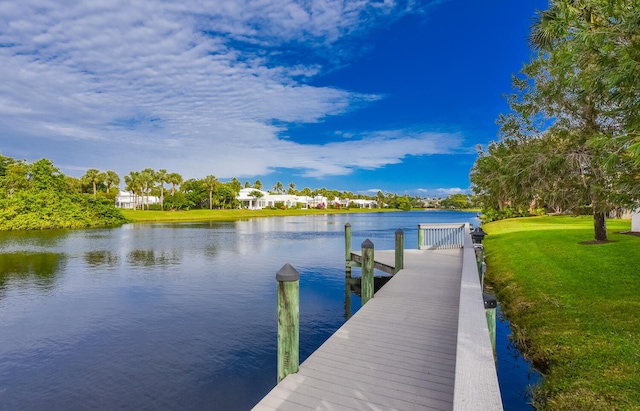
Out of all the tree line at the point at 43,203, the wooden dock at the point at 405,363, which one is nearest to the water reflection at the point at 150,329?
the wooden dock at the point at 405,363

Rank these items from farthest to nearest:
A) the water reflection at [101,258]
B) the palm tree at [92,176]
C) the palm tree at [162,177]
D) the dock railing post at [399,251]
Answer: the palm tree at [162,177], the palm tree at [92,176], the water reflection at [101,258], the dock railing post at [399,251]

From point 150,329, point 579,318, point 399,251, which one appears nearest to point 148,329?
point 150,329

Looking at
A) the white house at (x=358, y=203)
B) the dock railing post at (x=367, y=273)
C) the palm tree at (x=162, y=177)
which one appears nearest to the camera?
the dock railing post at (x=367, y=273)

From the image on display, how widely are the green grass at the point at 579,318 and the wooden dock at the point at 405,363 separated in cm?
185

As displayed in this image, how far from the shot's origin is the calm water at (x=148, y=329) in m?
7.10

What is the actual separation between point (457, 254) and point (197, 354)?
1111 cm

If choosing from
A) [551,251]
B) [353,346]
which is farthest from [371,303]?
[551,251]

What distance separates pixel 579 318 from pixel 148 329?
433 inches

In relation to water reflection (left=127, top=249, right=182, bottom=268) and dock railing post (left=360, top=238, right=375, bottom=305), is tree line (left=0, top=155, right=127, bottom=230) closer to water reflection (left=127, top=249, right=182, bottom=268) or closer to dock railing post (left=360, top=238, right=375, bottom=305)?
water reflection (left=127, top=249, right=182, bottom=268)

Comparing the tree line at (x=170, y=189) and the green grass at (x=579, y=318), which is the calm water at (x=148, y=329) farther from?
the tree line at (x=170, y=189)

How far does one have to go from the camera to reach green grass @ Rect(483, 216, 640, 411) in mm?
5551

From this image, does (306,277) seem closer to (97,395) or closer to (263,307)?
(263,307)

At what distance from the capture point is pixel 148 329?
10477 millimetres

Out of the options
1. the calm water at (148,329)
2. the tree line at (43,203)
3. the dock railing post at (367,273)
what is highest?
the tree line at (43,203)
